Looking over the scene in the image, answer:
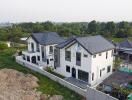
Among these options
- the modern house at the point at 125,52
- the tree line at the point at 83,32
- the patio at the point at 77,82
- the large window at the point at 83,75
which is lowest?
the patio at the point at 77,82

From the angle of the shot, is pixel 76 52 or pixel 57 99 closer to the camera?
pixel 57 99

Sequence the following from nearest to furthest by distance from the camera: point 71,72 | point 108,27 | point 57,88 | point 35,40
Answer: point 57,88
point 71,72
point 35,40
point 108,27

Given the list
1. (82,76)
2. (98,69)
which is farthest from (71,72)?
(98,69)

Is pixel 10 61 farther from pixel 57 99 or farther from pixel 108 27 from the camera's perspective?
pixel 108 27

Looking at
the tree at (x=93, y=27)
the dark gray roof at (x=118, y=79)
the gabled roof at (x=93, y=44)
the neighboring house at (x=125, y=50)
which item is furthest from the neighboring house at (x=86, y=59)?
the tree at (x=93, y=27)

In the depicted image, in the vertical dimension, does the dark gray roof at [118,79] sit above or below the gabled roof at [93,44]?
below

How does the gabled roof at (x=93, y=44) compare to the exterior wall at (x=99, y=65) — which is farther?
the exterior wall at (x=99, y=65)

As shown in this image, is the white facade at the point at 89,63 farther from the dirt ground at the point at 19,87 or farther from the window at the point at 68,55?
the dirt ground at the point at 19,87
